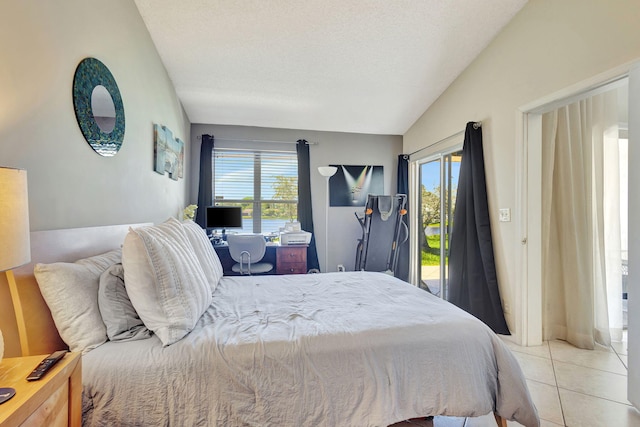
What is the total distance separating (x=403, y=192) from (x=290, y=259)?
194 centimetres

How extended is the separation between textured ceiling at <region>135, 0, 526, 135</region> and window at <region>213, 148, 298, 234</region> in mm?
610

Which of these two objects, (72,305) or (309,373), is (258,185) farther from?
(309,373)

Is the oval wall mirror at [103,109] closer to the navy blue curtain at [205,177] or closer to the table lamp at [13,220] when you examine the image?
the table lamp at [13,220]

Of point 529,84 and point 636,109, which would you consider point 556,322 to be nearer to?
point 636,109

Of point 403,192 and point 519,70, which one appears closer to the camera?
point 519,70

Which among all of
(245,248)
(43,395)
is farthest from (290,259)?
(43,395)

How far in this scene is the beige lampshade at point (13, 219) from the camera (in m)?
0.70

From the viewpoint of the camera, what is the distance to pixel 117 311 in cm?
115

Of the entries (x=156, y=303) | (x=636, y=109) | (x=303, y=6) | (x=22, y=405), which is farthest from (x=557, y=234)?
(x=22, y=405)

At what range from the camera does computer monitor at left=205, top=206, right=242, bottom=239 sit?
11.9ft

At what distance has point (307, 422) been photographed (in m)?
1.08

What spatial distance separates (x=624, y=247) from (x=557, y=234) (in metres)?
0.67

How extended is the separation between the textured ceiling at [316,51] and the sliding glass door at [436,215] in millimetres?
786

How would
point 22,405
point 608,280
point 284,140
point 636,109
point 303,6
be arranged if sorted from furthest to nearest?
point 284,140, point 608,280, point 303,6, point 636,109, point 22,405
